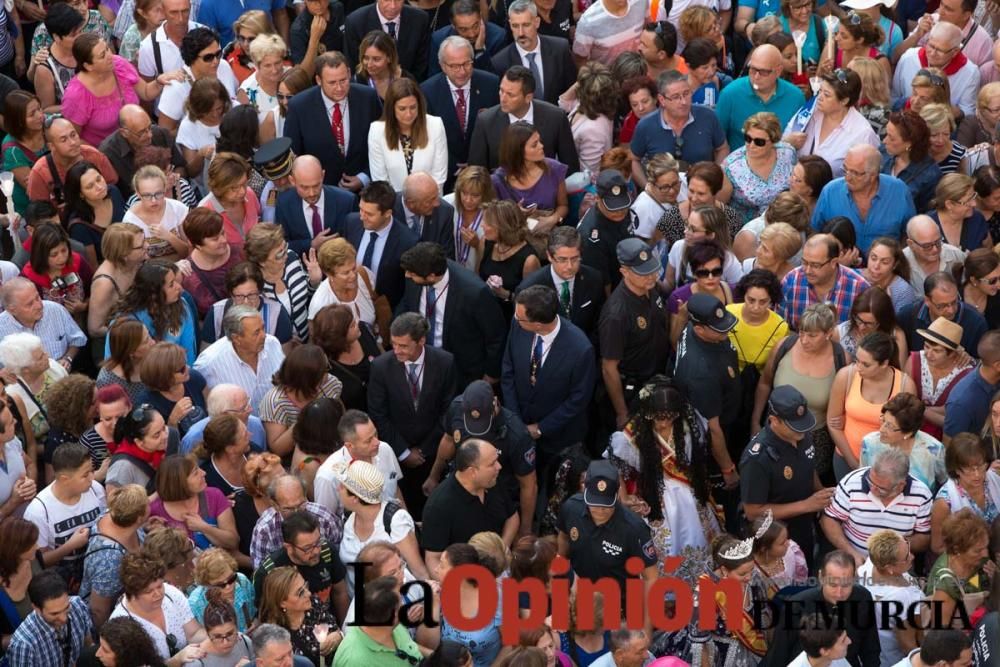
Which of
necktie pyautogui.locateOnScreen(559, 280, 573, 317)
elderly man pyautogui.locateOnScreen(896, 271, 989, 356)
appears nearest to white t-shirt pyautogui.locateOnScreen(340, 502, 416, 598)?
necktie pyautogui.locateOnScreen(559, 280, 573, 317)

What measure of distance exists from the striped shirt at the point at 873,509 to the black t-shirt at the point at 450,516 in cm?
189

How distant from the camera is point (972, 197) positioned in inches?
422

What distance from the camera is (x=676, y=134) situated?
11.4m

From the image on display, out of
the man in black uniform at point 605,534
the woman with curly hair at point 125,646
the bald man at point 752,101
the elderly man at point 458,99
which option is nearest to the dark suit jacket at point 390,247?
the elderly man at point 458,99

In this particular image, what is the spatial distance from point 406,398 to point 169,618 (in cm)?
216

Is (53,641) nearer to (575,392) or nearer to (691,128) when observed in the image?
(575,392)

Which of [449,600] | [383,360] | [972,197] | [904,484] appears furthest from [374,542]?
[972,197]

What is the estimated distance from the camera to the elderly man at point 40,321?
977cm

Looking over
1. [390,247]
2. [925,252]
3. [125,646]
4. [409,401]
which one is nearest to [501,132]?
[390,247]

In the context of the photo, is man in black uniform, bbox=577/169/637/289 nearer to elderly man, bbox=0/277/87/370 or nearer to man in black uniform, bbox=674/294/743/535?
man in black uniform, bbox=674/294/743/535

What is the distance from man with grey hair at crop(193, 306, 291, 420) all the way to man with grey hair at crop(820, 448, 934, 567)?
2965 mm

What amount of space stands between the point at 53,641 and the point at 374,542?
5.25 ft

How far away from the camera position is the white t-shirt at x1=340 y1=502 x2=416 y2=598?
883 centimetres

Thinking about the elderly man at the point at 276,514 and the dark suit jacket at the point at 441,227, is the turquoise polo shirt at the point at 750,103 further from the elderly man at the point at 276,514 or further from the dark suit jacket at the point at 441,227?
the elderly man at the point at 276,514
